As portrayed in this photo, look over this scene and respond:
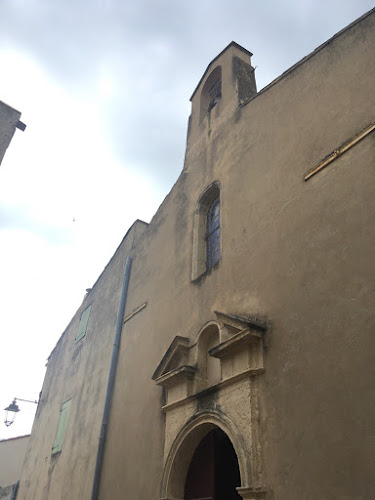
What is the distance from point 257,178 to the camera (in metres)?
5.59

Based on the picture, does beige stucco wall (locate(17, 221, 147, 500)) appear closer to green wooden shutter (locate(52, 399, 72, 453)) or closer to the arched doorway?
green wooden shutter (locate(52, 399, 72, 453))

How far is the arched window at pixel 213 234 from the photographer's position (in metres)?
6.22

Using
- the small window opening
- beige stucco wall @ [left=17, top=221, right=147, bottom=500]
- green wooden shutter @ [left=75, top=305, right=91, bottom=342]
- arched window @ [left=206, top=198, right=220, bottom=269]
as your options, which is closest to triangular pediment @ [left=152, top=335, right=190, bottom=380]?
arched window @ [left=206, top=198, right=220, bottom=269]

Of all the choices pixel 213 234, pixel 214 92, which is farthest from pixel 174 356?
pixel 214 92

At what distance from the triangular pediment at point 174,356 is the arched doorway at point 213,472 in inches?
38.9

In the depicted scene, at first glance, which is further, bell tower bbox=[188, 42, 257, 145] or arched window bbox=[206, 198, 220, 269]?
bell tower bbox=[188, 42, 257, 145]

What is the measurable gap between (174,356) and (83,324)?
537cm

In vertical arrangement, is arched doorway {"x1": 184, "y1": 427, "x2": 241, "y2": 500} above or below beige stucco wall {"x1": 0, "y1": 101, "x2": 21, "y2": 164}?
below

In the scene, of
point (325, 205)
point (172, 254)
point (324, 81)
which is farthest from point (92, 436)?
point (324, 81)

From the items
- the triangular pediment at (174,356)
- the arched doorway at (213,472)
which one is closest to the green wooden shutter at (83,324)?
the triangular pediment at (174,356)

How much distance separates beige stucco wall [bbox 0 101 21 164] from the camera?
7.94 metres

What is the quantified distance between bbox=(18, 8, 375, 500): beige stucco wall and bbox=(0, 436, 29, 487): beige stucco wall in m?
11.5

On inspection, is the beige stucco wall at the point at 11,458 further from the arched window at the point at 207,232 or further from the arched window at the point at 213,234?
the arched window at the point at 213,234

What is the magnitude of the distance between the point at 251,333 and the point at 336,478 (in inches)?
60.3
